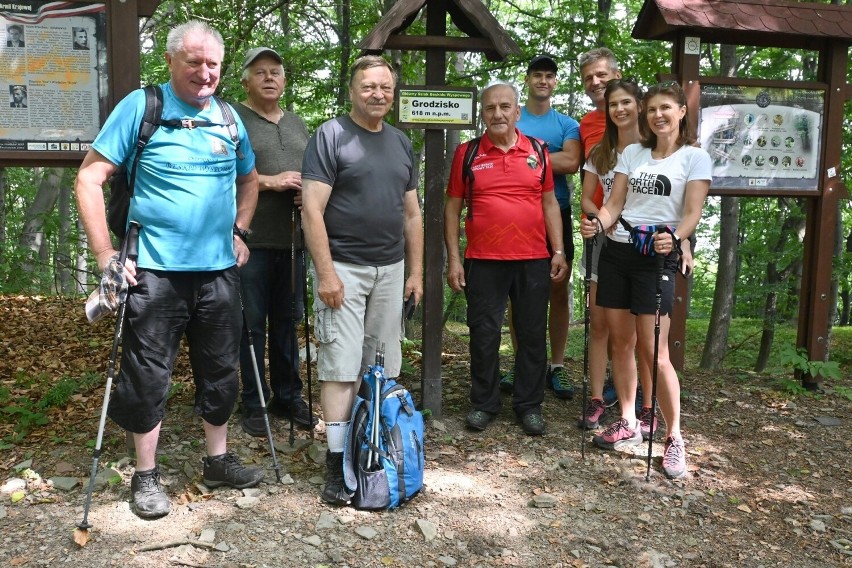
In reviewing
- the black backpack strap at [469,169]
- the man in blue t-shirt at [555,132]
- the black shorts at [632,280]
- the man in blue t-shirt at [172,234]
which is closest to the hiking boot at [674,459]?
the black shorts at [632,280]

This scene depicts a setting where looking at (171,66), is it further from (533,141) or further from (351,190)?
(533,141)

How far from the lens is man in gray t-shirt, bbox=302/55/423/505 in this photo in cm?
366

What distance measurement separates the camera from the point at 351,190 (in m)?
3.74

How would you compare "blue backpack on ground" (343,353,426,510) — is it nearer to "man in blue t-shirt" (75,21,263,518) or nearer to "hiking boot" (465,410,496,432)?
"man in blue t-shirt" (75,21,263,518)

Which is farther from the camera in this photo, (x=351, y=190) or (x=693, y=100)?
(x=693, y=100)

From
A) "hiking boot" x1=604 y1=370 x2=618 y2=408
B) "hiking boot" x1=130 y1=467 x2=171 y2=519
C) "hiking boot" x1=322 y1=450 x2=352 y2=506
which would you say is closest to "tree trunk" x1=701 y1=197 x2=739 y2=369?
"hiking boot" x1=604 y1=370 x2=618 y2=408

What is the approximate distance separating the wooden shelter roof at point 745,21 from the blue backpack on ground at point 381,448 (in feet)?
12.1

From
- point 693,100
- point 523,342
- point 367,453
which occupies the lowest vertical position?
point 367,453

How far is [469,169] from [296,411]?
1941 mm

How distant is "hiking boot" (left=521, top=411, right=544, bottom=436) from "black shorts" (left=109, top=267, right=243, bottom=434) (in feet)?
6.51

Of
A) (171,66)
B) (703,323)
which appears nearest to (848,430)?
(171,66)

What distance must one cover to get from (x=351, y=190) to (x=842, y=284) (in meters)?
12.2

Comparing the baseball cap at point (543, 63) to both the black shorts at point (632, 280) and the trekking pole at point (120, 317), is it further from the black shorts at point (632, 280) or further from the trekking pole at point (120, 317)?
the trekking pole at point (120, 317)

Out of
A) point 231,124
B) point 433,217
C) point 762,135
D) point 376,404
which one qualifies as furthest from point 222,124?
point 762,135
